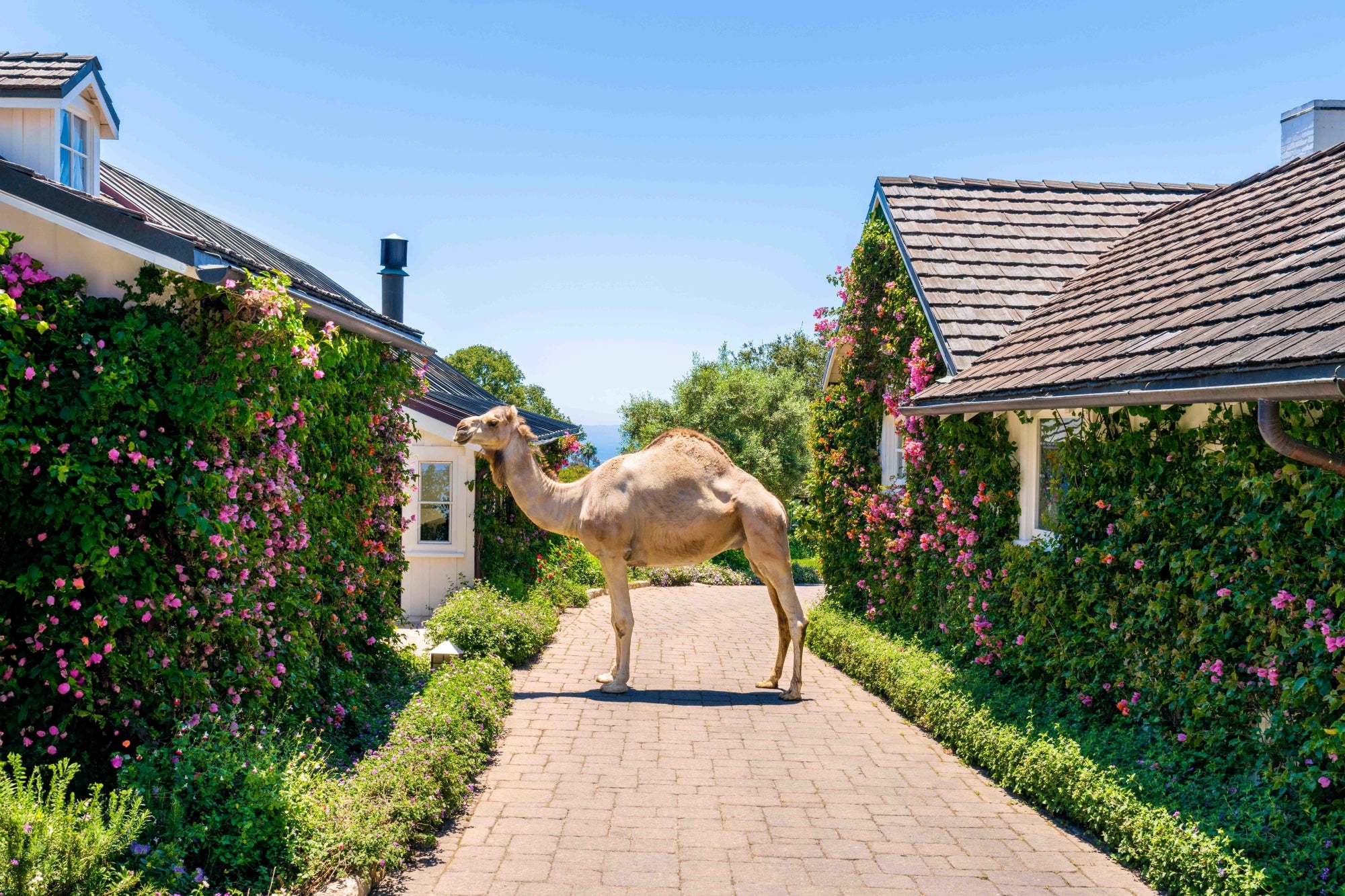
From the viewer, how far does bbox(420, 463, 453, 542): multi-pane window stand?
15320 mm

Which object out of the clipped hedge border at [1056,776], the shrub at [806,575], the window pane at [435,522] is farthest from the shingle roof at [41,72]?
the shrub at [806,575]

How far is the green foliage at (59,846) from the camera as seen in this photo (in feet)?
13.0

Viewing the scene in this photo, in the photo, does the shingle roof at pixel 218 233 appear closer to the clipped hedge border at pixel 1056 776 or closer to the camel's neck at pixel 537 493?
the camel's neck at pixel 537 493

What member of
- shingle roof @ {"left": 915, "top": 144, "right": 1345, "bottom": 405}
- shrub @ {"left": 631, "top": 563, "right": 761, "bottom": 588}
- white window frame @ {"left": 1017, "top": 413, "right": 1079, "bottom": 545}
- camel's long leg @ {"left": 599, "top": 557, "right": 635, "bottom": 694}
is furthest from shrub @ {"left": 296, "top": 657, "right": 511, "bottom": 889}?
shrub @ {"left": 631, "top": 563, "right": 761, "bottom": 588}

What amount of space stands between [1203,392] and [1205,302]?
2230mm

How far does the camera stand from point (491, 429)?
33.4ft

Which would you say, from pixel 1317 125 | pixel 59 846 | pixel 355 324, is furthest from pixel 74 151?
pixel 1317 125

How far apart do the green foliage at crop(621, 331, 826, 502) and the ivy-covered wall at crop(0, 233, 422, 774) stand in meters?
23.9

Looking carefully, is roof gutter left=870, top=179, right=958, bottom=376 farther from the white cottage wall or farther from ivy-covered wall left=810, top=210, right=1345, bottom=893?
the white cottage wall

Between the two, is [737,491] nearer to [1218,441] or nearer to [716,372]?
[1218,441]

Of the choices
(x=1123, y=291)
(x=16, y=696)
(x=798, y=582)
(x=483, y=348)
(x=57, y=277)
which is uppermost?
(x=483, y=348)

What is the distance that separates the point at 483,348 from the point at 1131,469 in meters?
45.6

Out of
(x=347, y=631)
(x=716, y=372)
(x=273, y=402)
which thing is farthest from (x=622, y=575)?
(x=716, y=372)

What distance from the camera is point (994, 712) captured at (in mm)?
7875
